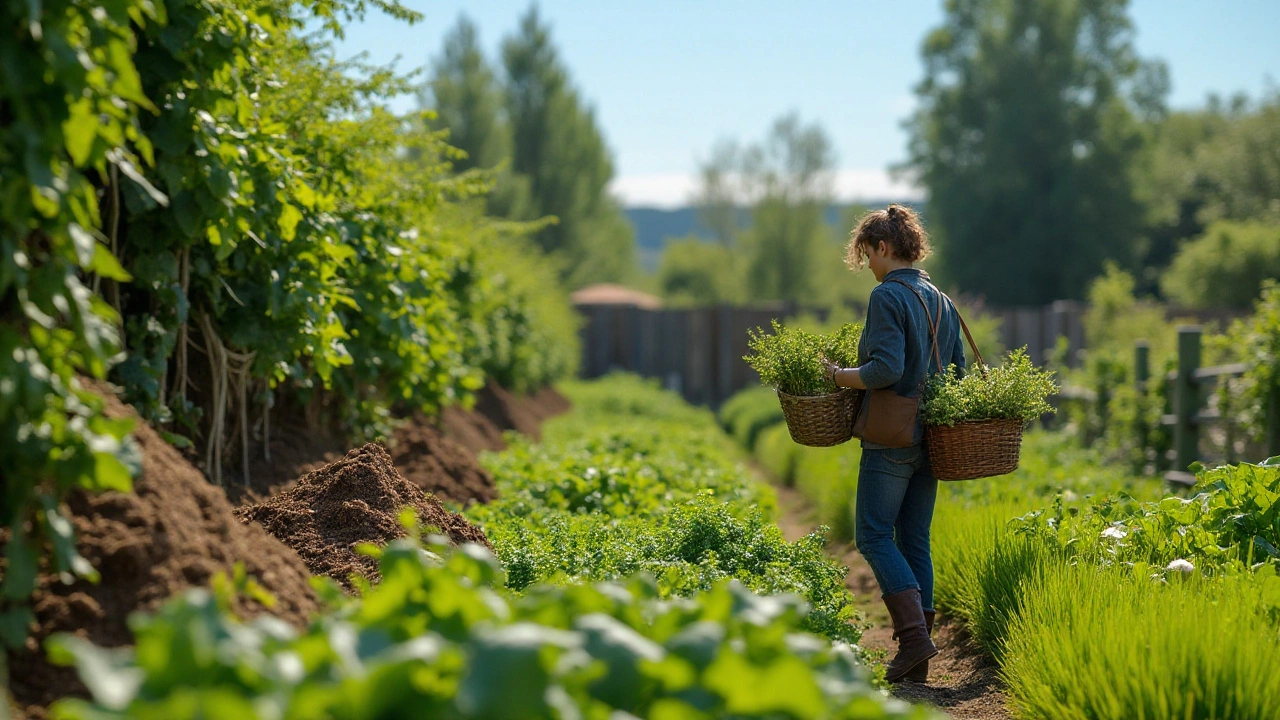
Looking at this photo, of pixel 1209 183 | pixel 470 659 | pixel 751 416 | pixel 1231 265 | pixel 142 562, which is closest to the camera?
pixel 470 659

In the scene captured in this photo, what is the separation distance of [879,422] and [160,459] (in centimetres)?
257

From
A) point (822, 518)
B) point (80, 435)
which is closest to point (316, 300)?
point (80, 435)

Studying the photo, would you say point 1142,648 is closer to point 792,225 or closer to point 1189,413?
point 1189,413

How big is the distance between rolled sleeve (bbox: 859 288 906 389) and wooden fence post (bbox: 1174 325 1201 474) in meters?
5.20

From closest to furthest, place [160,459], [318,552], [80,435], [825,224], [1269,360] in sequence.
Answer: [80,435] → [160,459] → [318,552] → [1269,360] → [825,224]

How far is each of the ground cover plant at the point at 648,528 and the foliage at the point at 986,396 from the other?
73 cm

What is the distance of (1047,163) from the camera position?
31.4m

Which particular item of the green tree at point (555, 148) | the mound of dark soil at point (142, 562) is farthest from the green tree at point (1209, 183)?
the mound of dark soil at point (142, 562)

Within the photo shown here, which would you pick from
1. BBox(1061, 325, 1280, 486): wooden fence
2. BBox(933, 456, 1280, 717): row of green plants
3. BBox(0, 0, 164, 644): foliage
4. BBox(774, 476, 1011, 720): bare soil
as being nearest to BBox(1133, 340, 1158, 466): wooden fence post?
BBox(1061, 325, 1280, 486): wooden fence

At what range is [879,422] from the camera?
4129 mm

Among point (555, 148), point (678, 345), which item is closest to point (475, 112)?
point (555, 148)

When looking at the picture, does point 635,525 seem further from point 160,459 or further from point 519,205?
point 519,205

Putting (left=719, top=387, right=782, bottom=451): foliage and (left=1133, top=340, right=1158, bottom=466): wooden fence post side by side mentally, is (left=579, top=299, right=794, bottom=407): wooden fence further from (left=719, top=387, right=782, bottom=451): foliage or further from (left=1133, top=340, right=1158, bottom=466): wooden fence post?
(left=1133, top=340, right=1158, bottom=466): wooden fence post

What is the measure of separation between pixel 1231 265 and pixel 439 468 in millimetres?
20401
